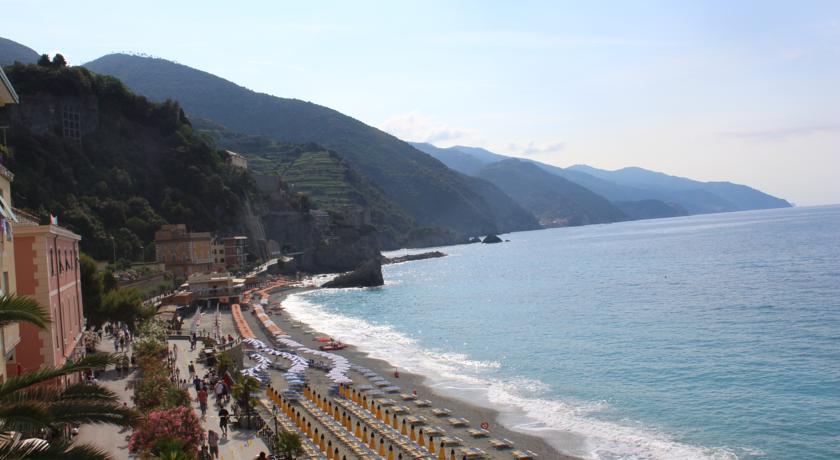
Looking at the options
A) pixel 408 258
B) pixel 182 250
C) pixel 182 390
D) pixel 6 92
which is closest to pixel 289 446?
pixel 182 390

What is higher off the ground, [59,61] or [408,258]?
[59,61]

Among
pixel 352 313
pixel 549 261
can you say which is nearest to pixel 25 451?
pixel 352 313

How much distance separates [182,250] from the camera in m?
83.4

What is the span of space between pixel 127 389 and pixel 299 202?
362 ft

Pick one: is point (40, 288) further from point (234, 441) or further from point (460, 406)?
point (460, 406)

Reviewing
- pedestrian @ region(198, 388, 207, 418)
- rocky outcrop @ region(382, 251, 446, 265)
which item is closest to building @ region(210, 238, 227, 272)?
rocky outcrop @ region(382, 251, 446, 265)

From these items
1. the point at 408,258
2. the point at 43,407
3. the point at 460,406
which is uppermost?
the point at 43,407

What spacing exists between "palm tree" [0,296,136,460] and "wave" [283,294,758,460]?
59.8ft

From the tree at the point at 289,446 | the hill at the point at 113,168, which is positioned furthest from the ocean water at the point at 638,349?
the hill at the point at 113,168

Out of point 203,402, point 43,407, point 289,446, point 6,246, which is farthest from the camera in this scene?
point 203,402

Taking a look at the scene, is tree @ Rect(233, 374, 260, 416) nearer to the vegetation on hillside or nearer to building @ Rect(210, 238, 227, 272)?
the vegetation on hillside

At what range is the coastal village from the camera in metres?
8.62

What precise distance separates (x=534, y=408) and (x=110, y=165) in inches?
2901

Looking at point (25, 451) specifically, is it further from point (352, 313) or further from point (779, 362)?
point (352, 313)
